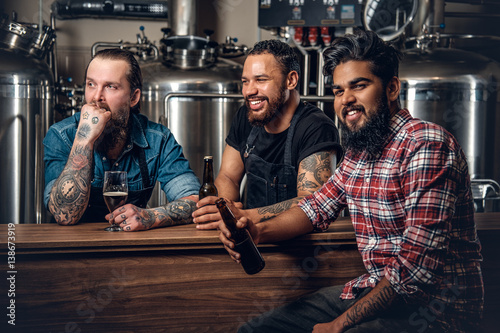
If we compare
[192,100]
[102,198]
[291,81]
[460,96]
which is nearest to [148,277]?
[102,198]

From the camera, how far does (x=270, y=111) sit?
2352 mm

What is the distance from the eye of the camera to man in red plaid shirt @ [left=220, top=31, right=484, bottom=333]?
1435mm

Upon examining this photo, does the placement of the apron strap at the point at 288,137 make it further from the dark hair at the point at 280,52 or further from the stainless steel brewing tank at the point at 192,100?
the stainless steel brewing tank at the point at 192,100

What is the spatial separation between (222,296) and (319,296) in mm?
331

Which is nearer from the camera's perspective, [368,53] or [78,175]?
[368,53]

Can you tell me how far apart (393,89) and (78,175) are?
1.20 m

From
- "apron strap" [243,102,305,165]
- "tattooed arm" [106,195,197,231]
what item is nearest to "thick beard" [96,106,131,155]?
"tattooed arm" [106,195,197,231]

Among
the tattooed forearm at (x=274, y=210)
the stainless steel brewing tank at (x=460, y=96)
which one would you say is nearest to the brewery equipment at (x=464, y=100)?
the stainless steel brewing tank at (x=460, y=96)

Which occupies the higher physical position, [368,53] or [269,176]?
[368,53]

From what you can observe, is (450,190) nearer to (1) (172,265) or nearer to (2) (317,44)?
(1) (172,265)

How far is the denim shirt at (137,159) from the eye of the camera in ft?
7.00

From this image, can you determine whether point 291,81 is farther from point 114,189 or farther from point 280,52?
point 114,189

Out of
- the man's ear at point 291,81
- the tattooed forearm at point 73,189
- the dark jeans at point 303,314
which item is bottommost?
the dark jeans at point 303,314

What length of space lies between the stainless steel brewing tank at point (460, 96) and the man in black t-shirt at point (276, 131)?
142 cm
